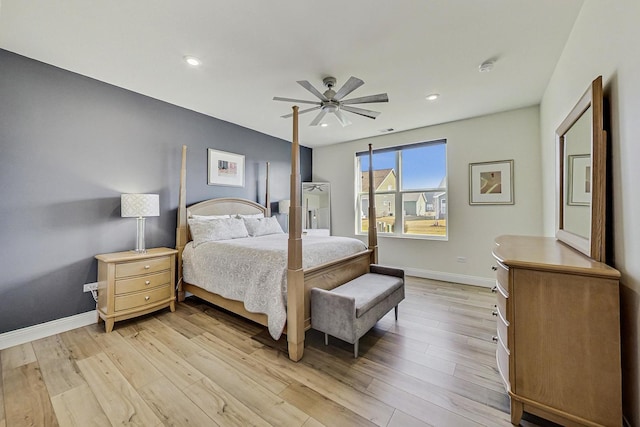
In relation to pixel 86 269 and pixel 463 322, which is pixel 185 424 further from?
pixel 463 322

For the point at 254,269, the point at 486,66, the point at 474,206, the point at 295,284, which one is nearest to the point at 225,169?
the point at 254,269

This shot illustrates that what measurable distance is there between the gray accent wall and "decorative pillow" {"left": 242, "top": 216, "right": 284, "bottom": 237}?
1052 mm

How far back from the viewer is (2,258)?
7.46 ft

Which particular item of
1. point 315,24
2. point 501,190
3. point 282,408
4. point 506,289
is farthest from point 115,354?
point 501,190

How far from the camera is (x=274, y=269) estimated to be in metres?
2.22

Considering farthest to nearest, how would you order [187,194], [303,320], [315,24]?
1. [187,194]
2. [303,320]
3. [315,24]

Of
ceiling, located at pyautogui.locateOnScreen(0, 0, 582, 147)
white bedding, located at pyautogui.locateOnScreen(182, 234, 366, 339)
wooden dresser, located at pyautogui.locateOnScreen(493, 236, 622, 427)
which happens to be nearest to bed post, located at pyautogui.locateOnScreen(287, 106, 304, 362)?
white bedding, located at pyautogui.locateOnScreen(182, 234, 366, 339)

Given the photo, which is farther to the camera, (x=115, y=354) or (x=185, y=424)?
(x=115, y=354)

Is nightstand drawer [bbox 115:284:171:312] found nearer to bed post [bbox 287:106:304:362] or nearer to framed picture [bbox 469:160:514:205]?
bed post [bbox 287:106:304:362]

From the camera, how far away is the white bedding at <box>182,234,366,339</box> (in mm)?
2158

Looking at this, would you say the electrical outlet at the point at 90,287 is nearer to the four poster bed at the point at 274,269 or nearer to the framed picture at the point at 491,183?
the four poster bed at the point at 274,269

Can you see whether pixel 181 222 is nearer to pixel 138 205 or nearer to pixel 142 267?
pixel 138 205

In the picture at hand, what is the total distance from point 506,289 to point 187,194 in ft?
12.7

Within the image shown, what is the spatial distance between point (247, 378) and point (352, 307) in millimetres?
939
